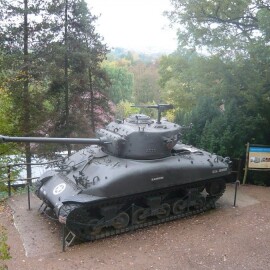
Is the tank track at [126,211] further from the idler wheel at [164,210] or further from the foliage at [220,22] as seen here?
the foliage at [220,22]

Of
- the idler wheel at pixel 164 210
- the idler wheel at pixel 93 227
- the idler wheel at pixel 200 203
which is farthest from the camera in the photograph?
the idler wheel at pixel 200 203

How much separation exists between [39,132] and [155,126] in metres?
7.66


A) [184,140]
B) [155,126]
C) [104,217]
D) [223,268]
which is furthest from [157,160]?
[184,140]

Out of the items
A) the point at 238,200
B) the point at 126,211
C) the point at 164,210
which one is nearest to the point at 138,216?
the point at 126,211

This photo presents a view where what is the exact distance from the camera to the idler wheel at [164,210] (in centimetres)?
1089

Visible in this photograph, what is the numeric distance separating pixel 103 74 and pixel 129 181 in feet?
33.3

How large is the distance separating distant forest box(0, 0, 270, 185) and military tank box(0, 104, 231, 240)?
320cm

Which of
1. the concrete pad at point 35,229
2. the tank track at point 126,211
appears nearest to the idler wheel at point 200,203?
the tank track at point 126,211

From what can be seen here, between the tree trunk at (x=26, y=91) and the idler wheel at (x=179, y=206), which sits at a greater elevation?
the tree trunk at (x=26, y=91)

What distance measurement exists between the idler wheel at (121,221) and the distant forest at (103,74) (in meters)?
5.72

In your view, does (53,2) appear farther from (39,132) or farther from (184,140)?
(184,140)

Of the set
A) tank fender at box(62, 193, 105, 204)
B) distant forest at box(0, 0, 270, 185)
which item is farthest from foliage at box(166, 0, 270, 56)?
tank fender at box(62, 193, 105, 204)

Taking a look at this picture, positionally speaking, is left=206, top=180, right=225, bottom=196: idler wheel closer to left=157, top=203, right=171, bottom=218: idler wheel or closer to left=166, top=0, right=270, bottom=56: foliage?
left=157, top=203, right=171, bottom=218: idler wheel

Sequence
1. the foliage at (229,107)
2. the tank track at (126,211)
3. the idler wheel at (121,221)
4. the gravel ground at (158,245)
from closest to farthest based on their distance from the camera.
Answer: the gravel ground at (158,245)
the tank track at (126,211)
the idler wheel at (121,221)
the foliage at (229,107)
